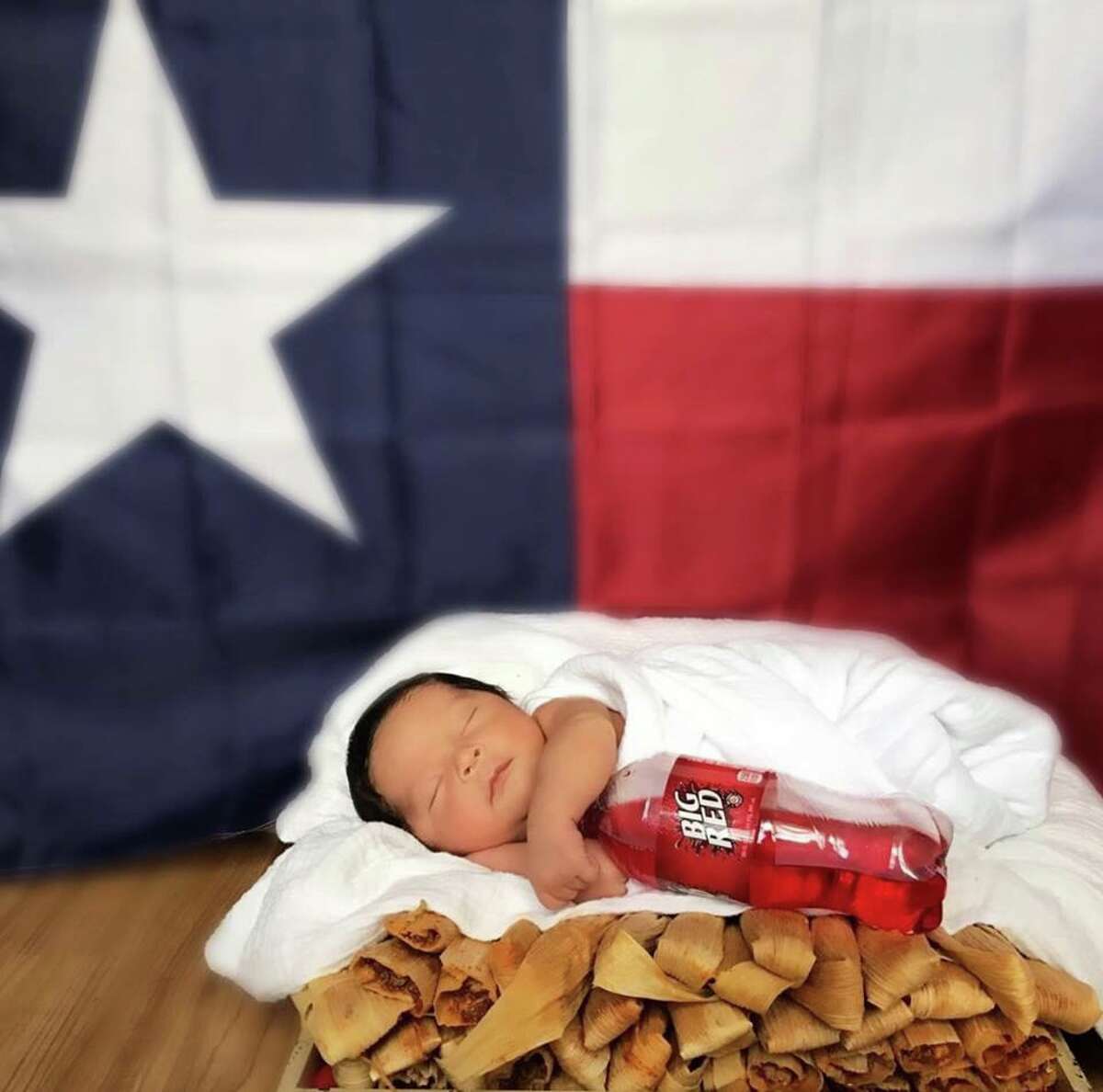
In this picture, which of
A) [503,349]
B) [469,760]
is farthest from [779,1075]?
[503,349]

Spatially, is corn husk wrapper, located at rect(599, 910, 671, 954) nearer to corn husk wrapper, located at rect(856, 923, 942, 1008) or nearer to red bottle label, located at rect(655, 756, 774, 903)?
red bottle label, located at rect(655, 756, 774, 903)

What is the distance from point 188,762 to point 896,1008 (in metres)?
0.75

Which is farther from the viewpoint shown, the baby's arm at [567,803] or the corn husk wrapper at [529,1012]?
the baby's arm at [567,803]

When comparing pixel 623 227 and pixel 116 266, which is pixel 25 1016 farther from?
pixel 623 227

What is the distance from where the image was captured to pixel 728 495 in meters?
1.29

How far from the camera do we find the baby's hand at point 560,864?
99cm

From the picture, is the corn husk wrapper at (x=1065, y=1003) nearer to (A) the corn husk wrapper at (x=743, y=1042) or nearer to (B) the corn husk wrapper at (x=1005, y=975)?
(B) the corn husk wrapper at (x=1005, y=975)

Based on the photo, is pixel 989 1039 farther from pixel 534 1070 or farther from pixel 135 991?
pixel 135 991

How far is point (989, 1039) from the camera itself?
2.91 ft

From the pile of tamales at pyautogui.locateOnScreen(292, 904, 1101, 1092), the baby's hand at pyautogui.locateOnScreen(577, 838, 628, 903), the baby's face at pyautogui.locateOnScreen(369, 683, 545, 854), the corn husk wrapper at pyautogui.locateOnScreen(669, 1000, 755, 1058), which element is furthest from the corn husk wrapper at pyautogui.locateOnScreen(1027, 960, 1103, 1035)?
the baby's face at pyautogui.locateOnScreen(369, 683, 545, 854)

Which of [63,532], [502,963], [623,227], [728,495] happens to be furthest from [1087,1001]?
[63,532]

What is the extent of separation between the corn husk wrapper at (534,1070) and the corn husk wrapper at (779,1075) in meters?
0.14

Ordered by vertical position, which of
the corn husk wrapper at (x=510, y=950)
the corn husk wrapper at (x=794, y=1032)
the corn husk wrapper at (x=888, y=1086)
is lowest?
the corn husk wrapper at (x=888, y=1086)

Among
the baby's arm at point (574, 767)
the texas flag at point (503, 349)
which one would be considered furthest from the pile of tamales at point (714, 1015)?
the texas flag at point (503, 349)
